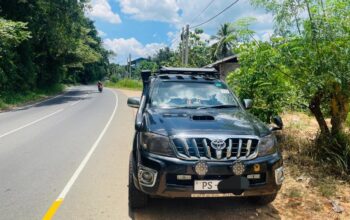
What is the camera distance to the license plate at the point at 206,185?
4176 mm

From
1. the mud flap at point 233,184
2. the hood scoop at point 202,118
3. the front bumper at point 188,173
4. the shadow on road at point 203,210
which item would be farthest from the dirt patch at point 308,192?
the hood scoop at point 202,118

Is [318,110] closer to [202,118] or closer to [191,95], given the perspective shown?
[191,95]

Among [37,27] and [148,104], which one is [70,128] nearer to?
[148,104]

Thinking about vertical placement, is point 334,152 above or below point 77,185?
above

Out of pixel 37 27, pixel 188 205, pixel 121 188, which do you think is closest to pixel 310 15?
pixel 188 205

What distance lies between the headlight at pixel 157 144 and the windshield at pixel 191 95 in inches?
47.9

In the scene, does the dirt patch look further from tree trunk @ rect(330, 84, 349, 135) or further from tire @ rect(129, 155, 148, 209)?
tire @ rect(129, 155, 148, 209)

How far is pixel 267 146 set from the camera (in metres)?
4.46

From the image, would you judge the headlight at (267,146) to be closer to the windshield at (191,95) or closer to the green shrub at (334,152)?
the windshield at (191,95)

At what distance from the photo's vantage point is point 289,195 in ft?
17.9

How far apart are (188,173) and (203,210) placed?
108 centimetres

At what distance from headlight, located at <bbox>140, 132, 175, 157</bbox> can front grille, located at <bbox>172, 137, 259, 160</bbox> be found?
9 cm

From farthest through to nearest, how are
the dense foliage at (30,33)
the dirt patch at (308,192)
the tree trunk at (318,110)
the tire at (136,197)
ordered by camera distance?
the dense foliage at (30,33) → the tree trunk at (318,110) → the dirt patch at (308,192) → the tire at (136,197)

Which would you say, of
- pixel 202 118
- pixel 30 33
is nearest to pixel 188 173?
pixel 202 118
